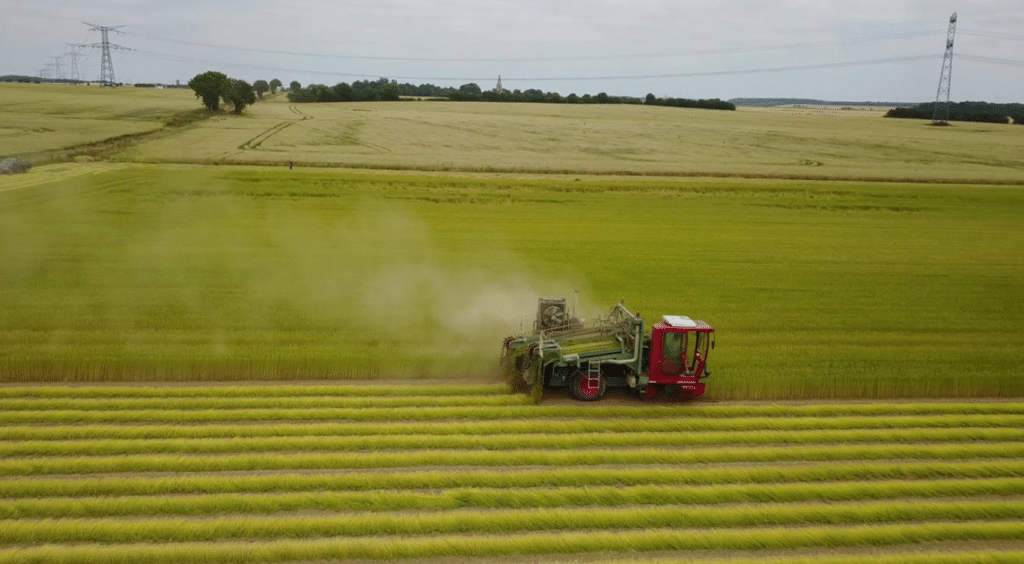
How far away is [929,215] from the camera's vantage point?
3866 cm

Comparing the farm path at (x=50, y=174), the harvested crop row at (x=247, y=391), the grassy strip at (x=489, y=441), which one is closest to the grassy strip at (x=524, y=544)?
the grassy strip at (x=489, y=441)

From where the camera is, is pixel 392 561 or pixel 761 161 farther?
pixel 761 161

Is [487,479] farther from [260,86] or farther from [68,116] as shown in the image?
[260,86]

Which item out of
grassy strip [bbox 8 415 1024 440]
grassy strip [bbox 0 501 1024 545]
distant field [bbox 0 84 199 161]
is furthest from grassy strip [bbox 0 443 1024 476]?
distant field [bbox 0 84 199 161]

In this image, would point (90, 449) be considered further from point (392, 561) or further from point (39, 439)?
point (392, 561)

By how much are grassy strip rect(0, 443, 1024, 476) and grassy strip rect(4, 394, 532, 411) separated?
214 centimetres

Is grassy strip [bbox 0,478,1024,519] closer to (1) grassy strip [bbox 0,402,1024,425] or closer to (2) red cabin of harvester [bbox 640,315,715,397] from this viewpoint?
(1) grassy strip [bbox 0,402,1024,425]

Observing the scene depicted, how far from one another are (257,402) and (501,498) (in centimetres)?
604


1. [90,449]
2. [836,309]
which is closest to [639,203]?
[836,309]

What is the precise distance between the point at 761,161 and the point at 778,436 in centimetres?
5138

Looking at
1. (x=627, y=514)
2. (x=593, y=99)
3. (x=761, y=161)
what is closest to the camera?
(x=627, y=514)

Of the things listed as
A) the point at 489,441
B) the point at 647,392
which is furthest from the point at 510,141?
the point at 489,441

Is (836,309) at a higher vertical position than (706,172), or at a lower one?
lower

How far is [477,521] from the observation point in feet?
33.7
